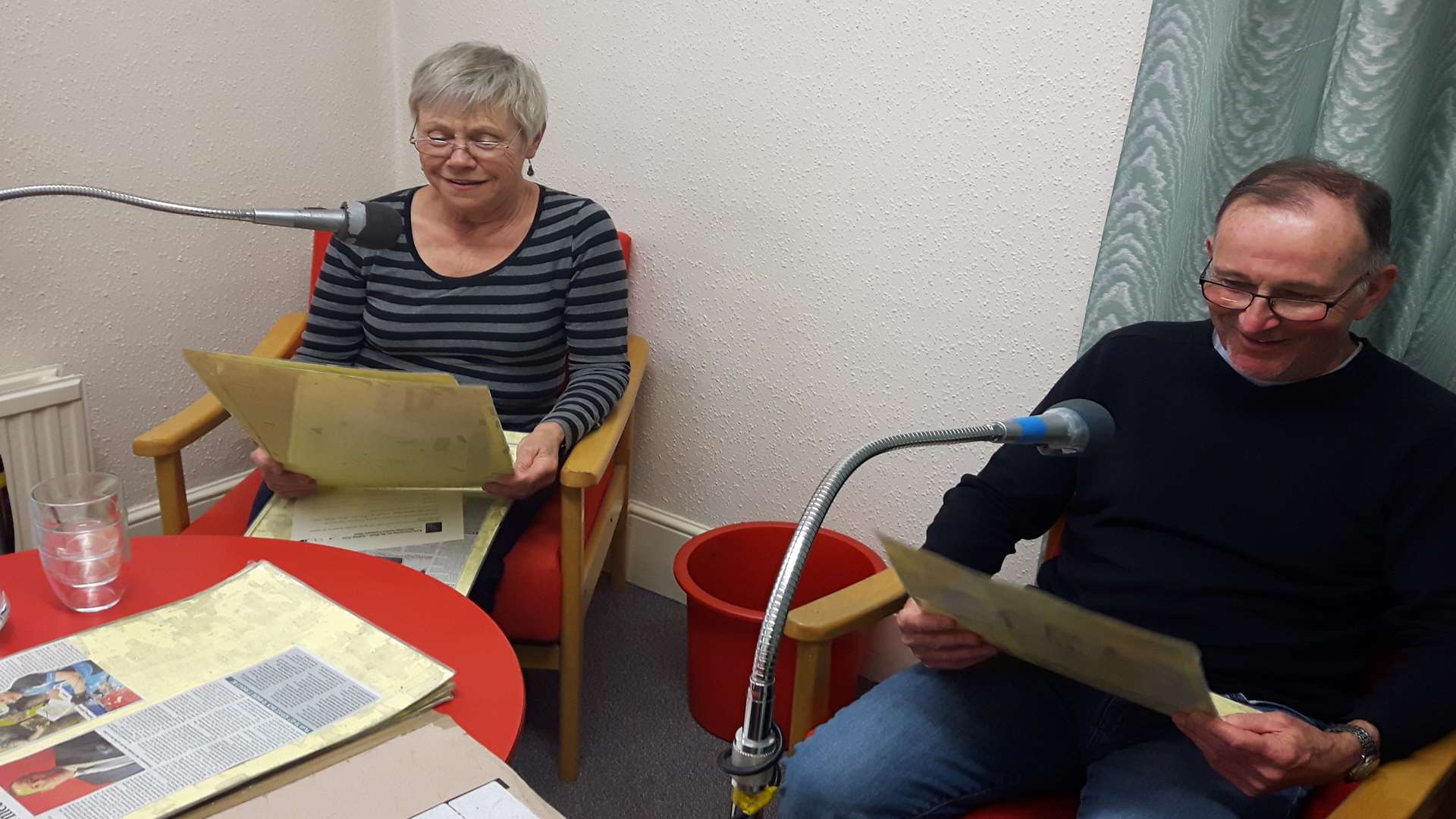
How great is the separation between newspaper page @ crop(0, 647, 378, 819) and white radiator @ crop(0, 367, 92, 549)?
110 centimetres

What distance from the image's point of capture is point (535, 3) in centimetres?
216

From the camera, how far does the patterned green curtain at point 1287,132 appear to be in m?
1.23

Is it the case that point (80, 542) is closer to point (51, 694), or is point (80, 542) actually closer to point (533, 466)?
point (51, 694)

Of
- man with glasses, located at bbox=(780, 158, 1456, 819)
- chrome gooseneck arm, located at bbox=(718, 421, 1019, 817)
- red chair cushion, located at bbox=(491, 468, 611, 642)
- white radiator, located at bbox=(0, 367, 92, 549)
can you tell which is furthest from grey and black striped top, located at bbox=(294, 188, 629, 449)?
chrome gooseneck arm, located at bbox=(718, 421, 1019, 817)

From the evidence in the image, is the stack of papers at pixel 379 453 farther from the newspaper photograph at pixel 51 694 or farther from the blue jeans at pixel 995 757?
the blue jeans at pixel 995 757

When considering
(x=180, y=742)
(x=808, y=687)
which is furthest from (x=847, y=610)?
(x=180, y=742)

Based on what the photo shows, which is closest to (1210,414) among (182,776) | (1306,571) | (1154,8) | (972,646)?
(1306,571)

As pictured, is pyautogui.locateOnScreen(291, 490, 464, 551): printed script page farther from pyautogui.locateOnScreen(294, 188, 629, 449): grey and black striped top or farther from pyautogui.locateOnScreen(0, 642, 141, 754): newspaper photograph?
pyautogui.locateOnScreen(0, 642, 141, 754): newspaper photograph

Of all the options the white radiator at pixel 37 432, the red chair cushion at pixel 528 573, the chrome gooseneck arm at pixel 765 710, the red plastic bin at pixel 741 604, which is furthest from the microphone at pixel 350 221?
the white radiator at pixel 37 432

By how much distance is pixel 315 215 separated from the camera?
1.15m

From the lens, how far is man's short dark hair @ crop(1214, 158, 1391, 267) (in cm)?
114

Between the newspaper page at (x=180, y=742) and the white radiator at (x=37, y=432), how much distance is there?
3.62 feet

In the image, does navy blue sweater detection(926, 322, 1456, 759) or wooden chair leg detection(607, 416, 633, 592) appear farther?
wooden chair leg detection(607, 416, 633, 592)

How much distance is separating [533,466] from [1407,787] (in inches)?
43.3
